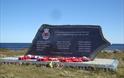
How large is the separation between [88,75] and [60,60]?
396 cm

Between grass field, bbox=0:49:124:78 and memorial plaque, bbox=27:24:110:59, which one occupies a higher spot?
memorial plaque, bbox=27:24:110:59

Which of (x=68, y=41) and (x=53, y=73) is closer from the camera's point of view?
(x=53, y=73)

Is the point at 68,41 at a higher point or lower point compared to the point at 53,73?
higher

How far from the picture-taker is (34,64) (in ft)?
65.2

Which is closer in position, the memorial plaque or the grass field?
the grass field

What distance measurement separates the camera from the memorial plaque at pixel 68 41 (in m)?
21.9

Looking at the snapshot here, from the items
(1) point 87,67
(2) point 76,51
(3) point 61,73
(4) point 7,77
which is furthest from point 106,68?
(4) point 7,77

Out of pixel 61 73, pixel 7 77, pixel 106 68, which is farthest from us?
→ pixel 106 68

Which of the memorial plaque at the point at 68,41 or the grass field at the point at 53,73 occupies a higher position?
the memorial plaque at the point at 68,41

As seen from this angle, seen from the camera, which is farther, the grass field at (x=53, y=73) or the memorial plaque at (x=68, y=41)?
the memorial plaque at (x=68, y=41)

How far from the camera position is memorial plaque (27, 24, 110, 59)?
2192cm

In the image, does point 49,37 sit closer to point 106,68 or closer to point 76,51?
point 76,51

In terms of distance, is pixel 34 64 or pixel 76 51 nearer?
pixel 34 64

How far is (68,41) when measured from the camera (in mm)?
22719
